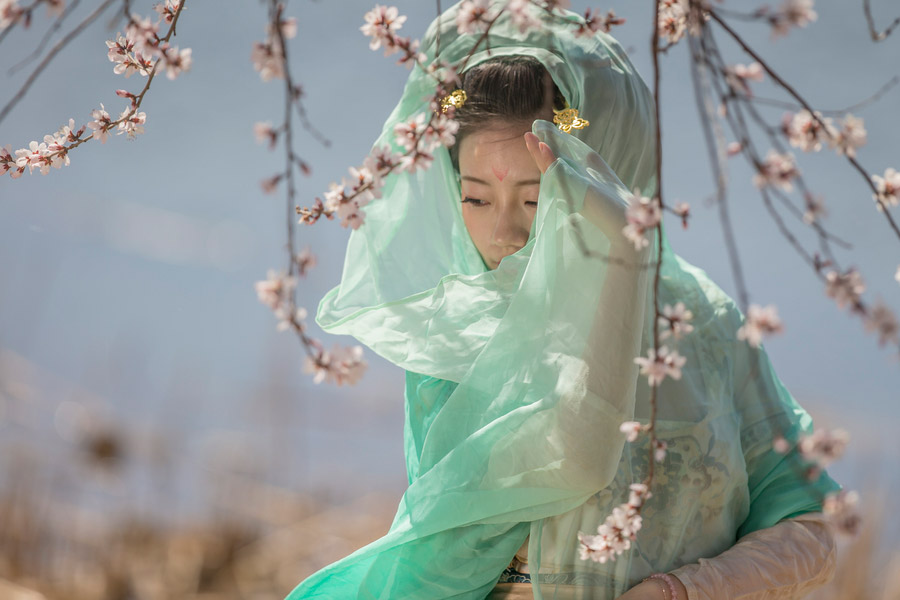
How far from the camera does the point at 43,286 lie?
6.77 feet

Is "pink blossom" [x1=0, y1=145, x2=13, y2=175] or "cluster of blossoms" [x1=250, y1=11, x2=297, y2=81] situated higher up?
"cluster of blossoms" [x1=250, y1=11, x2=297, y2=81]

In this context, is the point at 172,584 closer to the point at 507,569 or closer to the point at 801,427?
the point at 507,569

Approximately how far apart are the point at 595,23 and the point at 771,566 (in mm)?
744

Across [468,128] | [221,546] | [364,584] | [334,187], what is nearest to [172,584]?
[221,546]

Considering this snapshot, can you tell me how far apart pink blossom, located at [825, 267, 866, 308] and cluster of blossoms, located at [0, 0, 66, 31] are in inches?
23.5

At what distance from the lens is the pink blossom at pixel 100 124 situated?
82 cm

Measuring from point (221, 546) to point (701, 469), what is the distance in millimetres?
1861

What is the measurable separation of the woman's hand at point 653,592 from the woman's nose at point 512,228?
19.1 inches

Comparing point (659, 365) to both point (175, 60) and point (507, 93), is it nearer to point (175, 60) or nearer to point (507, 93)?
point (175, 60)

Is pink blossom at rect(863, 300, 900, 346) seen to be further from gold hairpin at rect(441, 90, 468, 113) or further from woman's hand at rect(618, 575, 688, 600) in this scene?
gold hairpin at rect(441, 90, 468, 113)

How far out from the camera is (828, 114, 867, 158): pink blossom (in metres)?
0.68

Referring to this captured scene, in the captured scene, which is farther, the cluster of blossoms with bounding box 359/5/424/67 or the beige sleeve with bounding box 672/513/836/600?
the beige sleeve with bounding box 672/513/836/600

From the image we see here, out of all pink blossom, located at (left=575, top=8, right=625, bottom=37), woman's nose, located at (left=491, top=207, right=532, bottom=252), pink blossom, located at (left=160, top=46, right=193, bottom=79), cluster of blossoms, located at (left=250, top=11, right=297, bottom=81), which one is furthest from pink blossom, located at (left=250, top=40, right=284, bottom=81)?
woman's nose, located at (left=491, top=207, right=532, bottom=252)

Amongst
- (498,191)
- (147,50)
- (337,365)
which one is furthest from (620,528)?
(147,50)
